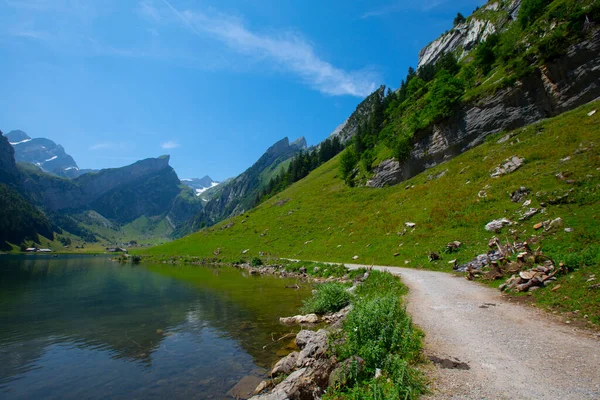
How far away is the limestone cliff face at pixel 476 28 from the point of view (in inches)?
3685

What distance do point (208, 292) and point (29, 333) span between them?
15.3m

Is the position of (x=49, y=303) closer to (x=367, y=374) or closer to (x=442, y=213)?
(x=367, y=374)

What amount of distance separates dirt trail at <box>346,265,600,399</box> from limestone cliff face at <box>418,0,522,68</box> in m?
112

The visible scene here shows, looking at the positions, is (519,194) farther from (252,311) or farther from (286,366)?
(286,366)

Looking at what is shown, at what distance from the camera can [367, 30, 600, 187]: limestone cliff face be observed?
39.7 metres

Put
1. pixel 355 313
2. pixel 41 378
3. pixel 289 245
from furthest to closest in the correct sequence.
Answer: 1. pixel 289 245
2. pixel 41 378
3. pixel 355 313

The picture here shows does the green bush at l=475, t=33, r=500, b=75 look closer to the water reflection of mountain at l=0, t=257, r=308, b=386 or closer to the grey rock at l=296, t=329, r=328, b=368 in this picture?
the water reflection of mountain at l=0, t=257, r=308, b=386

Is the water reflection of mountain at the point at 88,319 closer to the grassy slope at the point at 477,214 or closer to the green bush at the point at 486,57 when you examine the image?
the grassy slope at the point at 477,214

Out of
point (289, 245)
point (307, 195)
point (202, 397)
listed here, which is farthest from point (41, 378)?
point (307, 195)

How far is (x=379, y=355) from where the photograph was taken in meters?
8.33

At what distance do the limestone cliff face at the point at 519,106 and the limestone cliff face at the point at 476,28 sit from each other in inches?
2408

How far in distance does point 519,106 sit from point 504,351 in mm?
52251

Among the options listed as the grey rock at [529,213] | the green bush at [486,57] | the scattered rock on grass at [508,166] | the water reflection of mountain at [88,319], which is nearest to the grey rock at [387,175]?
the green bush at [486,57]

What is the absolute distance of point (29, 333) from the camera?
1842cm
